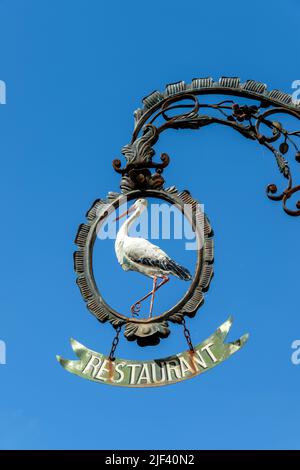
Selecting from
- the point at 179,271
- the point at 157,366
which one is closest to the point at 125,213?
the point at 179,271

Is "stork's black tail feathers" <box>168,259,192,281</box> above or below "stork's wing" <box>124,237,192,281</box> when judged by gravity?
below

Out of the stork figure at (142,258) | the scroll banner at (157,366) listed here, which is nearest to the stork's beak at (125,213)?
the stork figure at (142,258)

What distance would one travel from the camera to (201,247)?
13.5 meters

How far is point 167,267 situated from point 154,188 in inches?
31.6

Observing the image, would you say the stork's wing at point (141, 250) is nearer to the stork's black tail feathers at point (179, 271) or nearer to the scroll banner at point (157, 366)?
the stork's black tail feathers at point (179, 271)

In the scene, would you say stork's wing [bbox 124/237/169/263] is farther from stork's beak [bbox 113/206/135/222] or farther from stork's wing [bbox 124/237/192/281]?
stork's beak [bbox 113/206/135/222]

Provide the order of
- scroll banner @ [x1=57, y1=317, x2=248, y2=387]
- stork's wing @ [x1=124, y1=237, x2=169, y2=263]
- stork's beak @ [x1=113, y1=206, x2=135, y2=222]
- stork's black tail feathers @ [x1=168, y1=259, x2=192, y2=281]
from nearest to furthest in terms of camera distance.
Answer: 1. scroll banner @ [x1=57, y1=317, x2=248, y2=387]
2. stork's black tail feathers @ [x1=168, y1=259, x2=192, y2=281]
3. stork's wing @ [x1=124, y1=237, x2=169, y2=263]
4. stork's beak @ [x1=113, y1=206, x2=135, y2=222]

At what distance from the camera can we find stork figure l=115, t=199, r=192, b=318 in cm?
1348

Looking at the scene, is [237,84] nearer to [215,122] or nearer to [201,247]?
[215,122]

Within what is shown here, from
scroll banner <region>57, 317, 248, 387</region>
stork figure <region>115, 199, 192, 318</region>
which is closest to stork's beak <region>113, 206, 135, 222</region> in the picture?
stork figure <region>115, 199, 192, 318</region>

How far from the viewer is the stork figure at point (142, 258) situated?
13.5m

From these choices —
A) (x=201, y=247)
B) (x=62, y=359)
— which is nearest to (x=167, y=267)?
(x=201, y=247)

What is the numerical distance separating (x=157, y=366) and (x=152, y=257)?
1.12 metres

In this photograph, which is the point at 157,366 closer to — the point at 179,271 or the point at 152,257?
the point at 179,271
